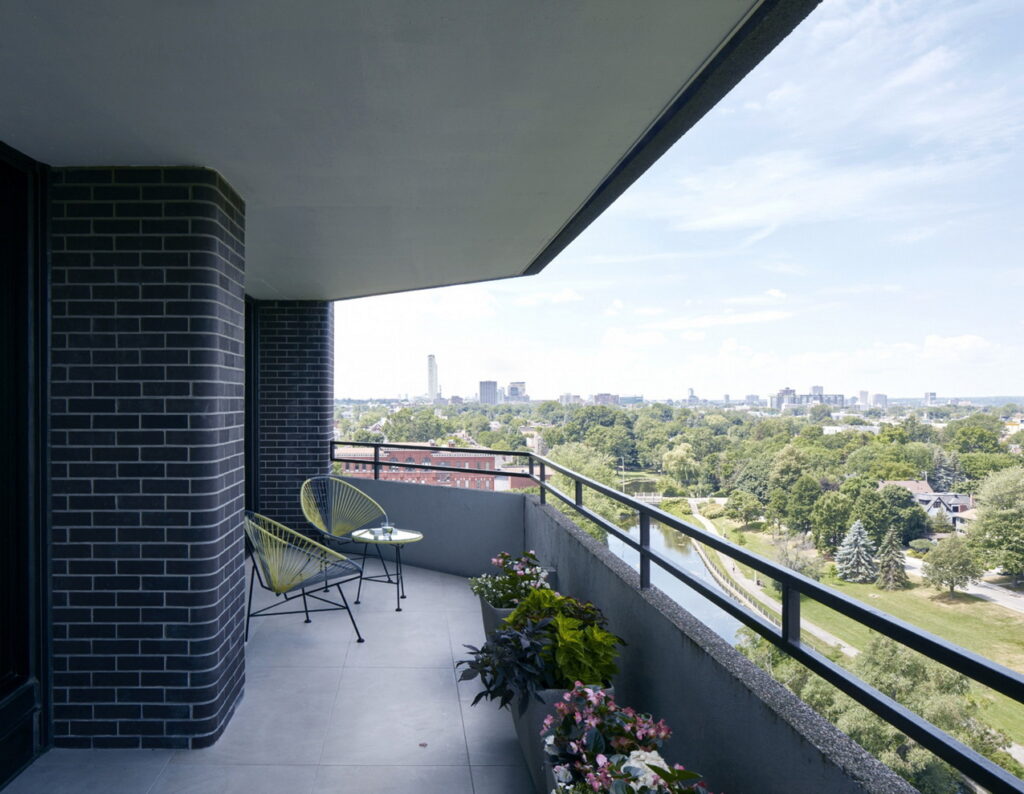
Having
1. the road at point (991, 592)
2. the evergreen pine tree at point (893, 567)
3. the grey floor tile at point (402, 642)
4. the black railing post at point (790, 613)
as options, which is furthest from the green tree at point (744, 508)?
the black railing post at point (790, 613)

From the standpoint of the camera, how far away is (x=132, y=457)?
2.73 m

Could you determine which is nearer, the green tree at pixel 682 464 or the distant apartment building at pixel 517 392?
the green tree at pixel 682 464

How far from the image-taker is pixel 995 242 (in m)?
32.2

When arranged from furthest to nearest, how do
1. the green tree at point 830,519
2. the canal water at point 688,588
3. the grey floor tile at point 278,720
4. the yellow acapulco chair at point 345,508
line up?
the green tree at point 830,519 < the yellow acapulco chair at point 345,508 < the grey floor tile at point 278,720 < the canal water at point 688,588

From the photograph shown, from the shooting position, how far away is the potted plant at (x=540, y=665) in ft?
7.44

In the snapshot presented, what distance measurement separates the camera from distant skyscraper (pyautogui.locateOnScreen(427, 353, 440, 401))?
115 feet

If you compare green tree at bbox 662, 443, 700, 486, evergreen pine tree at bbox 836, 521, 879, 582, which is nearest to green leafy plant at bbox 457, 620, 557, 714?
evergreen pine tree at bbox 836, 521, 879, 582

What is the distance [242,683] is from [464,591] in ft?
6.78

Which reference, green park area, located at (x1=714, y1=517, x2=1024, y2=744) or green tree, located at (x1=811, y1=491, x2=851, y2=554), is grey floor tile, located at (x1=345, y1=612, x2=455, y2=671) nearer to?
green park area, located at (x1=714, y1=517, x2=1024, y2=744)

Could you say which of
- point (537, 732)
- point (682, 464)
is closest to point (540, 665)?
point (537, 732)

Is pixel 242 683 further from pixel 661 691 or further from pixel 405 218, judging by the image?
pixel 405 218

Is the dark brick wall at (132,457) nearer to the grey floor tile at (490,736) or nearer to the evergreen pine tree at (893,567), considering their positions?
the grey floor tile at (490,736)

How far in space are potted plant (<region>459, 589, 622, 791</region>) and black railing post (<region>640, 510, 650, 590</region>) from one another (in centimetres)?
26

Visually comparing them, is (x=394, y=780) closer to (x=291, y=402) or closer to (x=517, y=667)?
(x=517, y=667)
